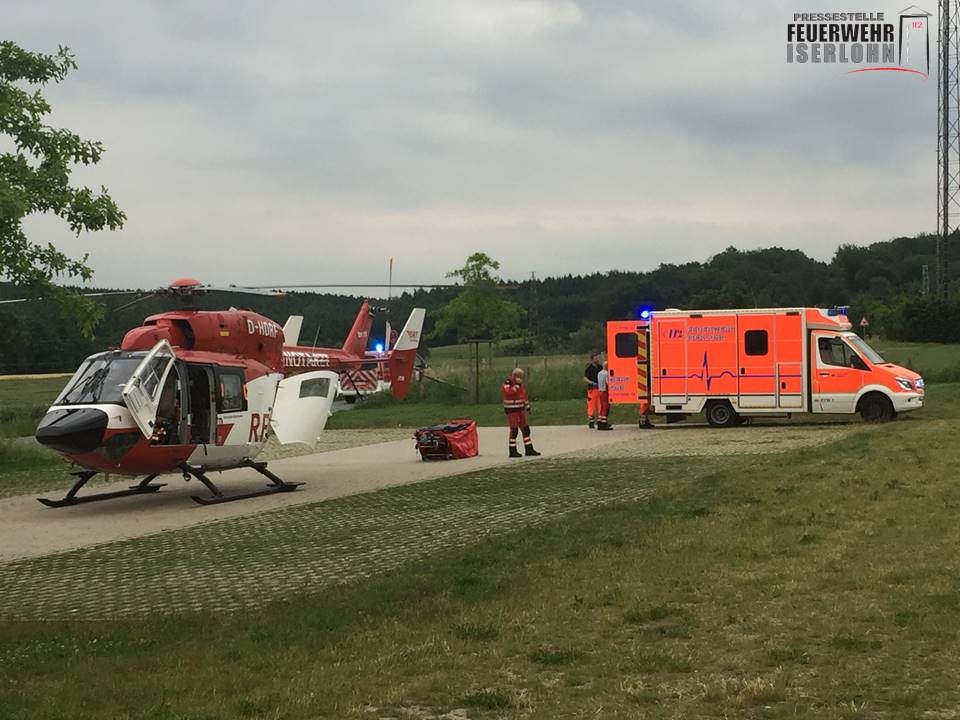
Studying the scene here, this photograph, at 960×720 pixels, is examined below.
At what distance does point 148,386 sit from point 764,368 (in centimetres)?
1532

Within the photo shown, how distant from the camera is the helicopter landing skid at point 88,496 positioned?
15688mm

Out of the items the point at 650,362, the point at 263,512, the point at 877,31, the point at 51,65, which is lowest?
the point at 263,512

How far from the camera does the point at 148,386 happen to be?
1500cm

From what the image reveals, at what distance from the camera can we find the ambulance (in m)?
24.9

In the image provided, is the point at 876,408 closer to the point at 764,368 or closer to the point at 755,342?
the point at 764,368

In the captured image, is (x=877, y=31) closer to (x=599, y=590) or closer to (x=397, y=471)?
(x=397, y=471)

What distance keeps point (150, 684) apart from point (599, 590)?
129 inches

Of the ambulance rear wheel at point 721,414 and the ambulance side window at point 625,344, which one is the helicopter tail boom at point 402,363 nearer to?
the ambulance side window at point 625,344

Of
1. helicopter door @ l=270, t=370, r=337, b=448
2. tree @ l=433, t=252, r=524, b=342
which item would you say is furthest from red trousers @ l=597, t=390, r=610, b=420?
tree @ l=433, t=252, r=524, b=342

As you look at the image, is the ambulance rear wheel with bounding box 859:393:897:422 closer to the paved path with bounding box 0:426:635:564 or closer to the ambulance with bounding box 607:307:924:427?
the ambulance with bounding box 607:307:924:427

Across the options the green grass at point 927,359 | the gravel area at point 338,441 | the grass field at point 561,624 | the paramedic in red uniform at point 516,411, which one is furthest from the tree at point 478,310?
the grass field at point 561,624

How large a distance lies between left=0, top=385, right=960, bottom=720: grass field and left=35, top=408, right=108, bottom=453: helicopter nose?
254cm

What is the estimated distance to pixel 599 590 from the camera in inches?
312

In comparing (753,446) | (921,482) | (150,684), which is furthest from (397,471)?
(150,684)
